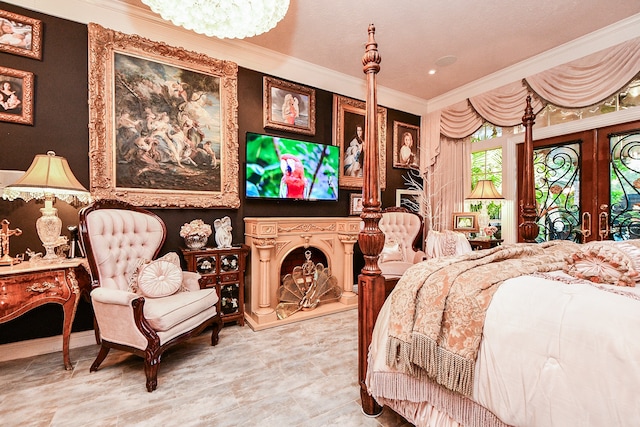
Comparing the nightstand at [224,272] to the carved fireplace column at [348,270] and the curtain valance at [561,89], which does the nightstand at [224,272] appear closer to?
the carved fireplace column at [348,270]

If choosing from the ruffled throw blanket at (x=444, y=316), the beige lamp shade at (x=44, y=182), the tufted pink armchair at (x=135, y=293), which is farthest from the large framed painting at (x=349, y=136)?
the beige lamp shade at (x=44, y=182)

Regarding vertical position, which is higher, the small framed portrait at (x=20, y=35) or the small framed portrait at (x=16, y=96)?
the small framed portrait at (x=20, y=35)

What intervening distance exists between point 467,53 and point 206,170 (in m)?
3.37

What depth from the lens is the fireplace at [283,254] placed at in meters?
3.01

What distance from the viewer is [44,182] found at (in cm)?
200

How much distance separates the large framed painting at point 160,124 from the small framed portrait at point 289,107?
42 centimetres

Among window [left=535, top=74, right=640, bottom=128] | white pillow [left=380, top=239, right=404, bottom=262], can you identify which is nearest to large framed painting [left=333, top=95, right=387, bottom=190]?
white pillow [left=380, top=239, right=404, bottom=262]

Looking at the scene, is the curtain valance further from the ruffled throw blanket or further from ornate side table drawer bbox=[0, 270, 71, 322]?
ornate side table drawer bbox=[0, 270, 71, 322]

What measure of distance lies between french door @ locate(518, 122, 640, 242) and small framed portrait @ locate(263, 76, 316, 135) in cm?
301

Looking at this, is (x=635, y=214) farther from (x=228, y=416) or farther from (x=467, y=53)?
(x=228, y=416)

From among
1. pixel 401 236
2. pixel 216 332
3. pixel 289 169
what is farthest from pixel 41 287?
pixel 401 236

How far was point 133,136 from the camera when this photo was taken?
272 centimetres

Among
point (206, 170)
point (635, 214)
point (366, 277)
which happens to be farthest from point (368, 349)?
point (635, 214)

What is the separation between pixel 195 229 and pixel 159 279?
0.63 m
